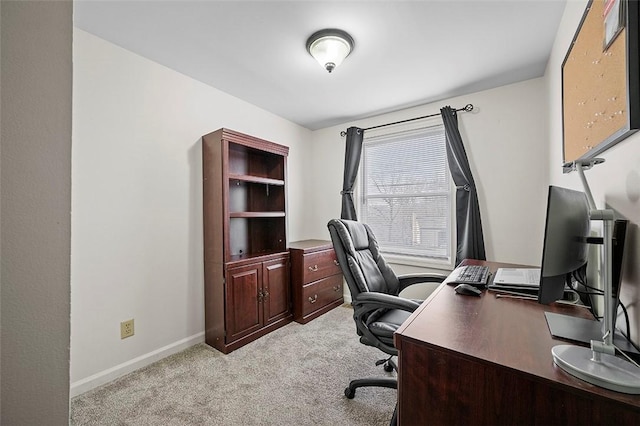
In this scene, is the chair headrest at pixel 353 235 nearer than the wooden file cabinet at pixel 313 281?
Yes

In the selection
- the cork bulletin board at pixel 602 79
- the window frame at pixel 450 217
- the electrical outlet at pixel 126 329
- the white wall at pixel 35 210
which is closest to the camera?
the white wall at pixel 35 210

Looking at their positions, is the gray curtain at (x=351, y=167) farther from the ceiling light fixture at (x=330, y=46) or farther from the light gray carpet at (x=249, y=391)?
the light gray carpet at (x=249, y=391)

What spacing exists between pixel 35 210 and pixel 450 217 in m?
3.08

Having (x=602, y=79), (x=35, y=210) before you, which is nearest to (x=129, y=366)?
(x=35, y=210)

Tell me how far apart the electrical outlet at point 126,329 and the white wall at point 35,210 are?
5.91ft

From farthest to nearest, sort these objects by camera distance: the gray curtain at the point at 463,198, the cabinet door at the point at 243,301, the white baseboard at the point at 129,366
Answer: the gray curtain at the point at 463,198, the cabinet door at the point at 243,301, the white baseboard at the point at 129,366

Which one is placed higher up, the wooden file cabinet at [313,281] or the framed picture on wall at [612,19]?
the framed picture on wall at [612,19]

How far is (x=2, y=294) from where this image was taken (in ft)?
1.51

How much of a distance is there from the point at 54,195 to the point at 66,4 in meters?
0.38

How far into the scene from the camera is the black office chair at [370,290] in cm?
149

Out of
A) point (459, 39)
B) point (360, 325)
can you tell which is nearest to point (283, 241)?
point (360, 325)

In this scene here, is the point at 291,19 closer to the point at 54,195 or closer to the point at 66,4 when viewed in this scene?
the point at 66,4

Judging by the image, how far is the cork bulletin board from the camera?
789 mm

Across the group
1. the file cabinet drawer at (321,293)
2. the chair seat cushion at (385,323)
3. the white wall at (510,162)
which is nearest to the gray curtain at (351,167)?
the file cabinet drawer at (321,293)
